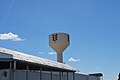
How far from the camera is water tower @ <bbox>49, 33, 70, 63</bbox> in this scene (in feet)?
214

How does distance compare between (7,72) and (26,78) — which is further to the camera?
(26,78)

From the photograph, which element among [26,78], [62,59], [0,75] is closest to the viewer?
[0,75]

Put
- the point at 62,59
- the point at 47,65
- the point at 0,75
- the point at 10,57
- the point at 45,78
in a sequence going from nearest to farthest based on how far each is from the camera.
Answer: the point at 10,57 → the point at 0,75 → the point at 47,65 → the point at 45,78 → the point at 62,59

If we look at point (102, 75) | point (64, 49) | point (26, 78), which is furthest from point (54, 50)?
point (26, 78)

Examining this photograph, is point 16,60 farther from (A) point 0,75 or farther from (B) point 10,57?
(A) point 0,75

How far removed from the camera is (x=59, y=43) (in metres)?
65.2

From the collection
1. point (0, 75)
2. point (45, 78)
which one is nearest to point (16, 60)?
point (0, 75)

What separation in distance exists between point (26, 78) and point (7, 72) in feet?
9.20

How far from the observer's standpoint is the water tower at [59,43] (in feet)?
→ 214

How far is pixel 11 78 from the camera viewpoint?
21.6 meters

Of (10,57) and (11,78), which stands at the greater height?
(10,57)

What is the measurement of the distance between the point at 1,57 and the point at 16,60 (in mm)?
1064

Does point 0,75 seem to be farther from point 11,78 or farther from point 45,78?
point 45,78

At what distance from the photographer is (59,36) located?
215 feet
